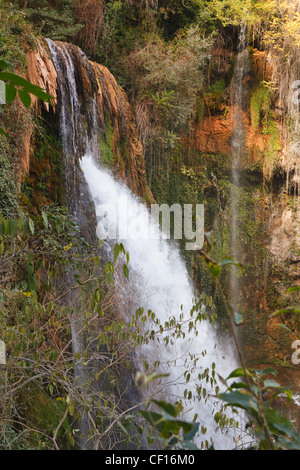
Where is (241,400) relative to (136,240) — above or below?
above

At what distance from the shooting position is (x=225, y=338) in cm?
863

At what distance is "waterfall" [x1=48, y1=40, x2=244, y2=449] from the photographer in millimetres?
5618

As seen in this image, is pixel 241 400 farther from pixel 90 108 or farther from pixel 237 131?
pixel 237 131

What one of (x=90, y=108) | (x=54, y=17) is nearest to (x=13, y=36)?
(x=90, y=108)

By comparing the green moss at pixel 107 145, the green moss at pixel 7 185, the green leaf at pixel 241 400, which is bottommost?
the green leaf at pixel 241 400

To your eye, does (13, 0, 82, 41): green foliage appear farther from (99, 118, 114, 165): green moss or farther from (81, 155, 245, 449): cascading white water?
(81, 155, 245, 449): cascading white water

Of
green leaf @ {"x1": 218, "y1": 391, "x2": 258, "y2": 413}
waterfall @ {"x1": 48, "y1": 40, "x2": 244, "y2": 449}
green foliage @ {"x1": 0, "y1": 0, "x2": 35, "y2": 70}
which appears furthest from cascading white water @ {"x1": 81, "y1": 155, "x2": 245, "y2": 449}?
green leaf @ {"x1": 218, "y1": 391, "x2": 258, "y2": 413}

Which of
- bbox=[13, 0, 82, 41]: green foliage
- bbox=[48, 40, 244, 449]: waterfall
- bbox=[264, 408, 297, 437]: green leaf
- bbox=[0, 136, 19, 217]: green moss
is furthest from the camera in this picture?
bbox=[13, 0, 82, 41]: green foliage

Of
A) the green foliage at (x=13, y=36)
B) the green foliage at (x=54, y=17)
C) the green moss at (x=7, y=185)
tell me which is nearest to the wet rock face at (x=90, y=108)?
the green foliage at (x=13, y=36)

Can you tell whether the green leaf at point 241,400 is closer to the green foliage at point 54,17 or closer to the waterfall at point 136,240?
the waterfall at point 136,240

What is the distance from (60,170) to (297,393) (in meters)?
6.04

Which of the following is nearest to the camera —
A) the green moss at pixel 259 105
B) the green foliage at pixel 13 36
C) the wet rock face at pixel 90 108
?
the green foliage at pixel 13 36

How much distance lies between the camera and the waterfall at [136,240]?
5.62 meters

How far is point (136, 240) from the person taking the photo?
695cm
